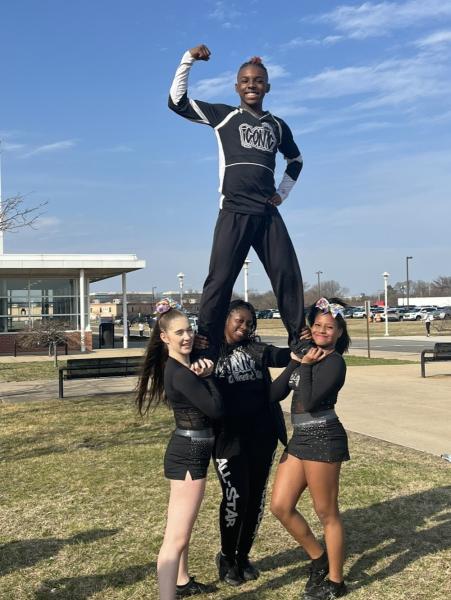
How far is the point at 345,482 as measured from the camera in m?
5.78

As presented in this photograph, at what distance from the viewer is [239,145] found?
11.9 ft

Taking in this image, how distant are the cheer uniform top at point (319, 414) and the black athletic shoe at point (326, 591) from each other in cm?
76

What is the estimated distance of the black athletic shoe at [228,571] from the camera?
3760 mm

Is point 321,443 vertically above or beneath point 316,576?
above

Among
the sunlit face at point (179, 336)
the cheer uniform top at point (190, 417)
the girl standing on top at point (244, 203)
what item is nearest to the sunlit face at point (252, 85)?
the girl standing on top at point (244, 203)

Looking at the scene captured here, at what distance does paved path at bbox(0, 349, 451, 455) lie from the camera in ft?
26.2

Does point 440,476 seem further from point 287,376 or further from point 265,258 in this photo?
point 265,258

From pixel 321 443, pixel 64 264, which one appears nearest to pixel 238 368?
pixel 321 443

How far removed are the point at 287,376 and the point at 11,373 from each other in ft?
48.8

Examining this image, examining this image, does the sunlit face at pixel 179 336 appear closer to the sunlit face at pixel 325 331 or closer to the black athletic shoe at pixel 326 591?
the sunlit face at pixel 325 331

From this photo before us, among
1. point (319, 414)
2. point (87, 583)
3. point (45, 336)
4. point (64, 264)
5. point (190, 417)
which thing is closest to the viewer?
point (190, 417)

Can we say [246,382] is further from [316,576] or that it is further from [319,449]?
[316,576]

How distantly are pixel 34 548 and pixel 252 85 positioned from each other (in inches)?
137

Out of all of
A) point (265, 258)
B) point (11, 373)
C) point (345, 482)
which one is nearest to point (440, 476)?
point (345, 482)
